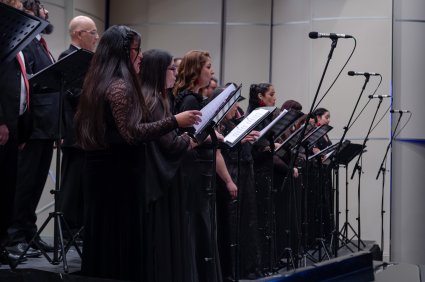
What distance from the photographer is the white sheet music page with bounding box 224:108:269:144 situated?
3650mm

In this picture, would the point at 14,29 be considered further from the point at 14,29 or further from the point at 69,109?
the point at 69,109

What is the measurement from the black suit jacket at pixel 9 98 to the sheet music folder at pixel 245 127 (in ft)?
3.63

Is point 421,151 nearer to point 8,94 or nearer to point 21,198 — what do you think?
point 21,198

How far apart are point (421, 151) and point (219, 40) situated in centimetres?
302

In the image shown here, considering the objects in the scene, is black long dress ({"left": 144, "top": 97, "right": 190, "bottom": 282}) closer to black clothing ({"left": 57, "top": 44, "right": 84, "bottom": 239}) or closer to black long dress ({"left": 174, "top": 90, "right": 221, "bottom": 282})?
black long dress ({"left": 174, "top": 90, "right": 221, "bottom": 282})

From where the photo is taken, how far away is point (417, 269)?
1418 millimetres

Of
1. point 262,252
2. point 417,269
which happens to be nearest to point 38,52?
point 262,252

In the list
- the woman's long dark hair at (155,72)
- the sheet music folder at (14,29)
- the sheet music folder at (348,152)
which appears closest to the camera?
the sheet music folder at (14,29)

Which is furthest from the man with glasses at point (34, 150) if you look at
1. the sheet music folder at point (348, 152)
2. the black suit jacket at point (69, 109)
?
the sheet music folder at point (348, 152)

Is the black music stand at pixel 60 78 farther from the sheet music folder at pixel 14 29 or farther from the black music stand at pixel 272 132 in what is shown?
the black music stand at pixel 272 132

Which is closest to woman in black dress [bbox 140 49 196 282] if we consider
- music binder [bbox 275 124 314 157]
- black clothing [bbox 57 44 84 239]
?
black clothing [bbox 57 44 84 239]

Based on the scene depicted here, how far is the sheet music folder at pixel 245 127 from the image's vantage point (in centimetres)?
363

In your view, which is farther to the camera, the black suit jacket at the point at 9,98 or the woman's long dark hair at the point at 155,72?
the woman's long dark hair at the point at 155,72

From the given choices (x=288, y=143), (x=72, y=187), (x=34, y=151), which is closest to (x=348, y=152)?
(x=288, y=143)
